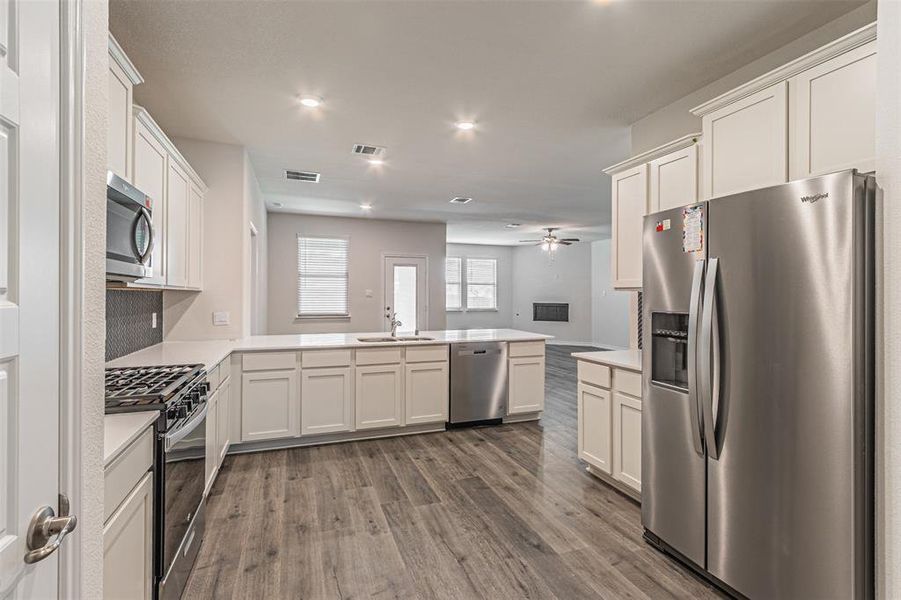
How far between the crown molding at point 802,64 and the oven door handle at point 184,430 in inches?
119

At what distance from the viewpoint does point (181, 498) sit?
1.88 meters

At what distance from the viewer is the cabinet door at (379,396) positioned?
398 centimetres

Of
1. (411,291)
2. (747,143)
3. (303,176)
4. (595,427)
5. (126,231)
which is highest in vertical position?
(303,176)

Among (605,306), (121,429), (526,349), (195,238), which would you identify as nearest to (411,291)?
(526,349)

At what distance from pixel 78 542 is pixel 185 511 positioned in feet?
4.08

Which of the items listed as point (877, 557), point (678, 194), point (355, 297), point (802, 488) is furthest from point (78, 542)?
point (355, 297)

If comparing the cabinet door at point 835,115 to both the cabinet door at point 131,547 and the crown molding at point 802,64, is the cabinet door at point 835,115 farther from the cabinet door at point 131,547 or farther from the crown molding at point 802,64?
the cabinet door at point 131,547

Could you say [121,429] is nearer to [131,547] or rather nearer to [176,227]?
[131,547]

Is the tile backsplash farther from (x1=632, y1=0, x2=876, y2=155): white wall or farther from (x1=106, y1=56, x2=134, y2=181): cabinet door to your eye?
(x1=632, y1=0, x2=876, y2=155): white wall

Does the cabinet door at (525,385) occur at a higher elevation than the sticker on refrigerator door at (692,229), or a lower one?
lower

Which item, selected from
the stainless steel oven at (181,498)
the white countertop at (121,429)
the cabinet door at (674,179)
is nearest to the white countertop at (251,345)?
the stainless steel oven at (181,498)

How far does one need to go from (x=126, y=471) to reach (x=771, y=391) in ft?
7.55

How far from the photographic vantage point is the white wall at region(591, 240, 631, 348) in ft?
34.0

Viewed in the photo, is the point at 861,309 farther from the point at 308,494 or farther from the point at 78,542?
the point at 308,494
